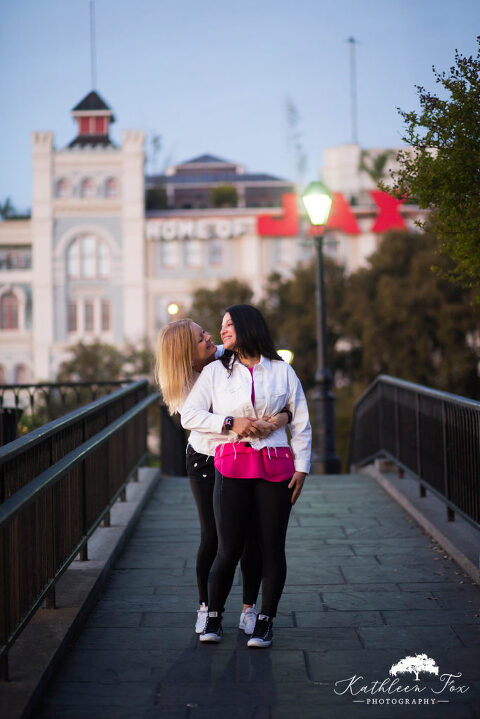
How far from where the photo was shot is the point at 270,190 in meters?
83.2

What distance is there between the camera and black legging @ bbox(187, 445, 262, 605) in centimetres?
471

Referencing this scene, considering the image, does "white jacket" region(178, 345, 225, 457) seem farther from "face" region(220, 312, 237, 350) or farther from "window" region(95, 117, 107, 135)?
"window" region(95, 117, 107, 135)

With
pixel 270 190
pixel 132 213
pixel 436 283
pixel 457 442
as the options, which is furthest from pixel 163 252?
pixel 457 442

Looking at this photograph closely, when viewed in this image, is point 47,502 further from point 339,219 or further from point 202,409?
point 339,219

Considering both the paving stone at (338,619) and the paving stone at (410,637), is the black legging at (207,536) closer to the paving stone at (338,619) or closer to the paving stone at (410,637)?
the paving stone at (338,619)

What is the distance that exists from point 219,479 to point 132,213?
206 ft

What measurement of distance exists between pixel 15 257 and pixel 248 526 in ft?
219

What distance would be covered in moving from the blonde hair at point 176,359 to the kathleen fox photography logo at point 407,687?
5.30 ft

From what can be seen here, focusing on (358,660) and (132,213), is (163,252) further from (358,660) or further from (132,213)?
(358,660)

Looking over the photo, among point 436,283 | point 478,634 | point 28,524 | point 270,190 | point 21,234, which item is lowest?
point 478,634

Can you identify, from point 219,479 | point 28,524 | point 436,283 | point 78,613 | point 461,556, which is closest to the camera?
point 28,524

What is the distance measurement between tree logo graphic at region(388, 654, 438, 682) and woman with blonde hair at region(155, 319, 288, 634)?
2.70ft

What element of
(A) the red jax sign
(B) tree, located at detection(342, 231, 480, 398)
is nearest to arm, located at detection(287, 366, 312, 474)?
(B) tree, located at detection(342, 231, 480, 398)

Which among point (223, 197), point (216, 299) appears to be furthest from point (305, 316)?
point (223, 197)
